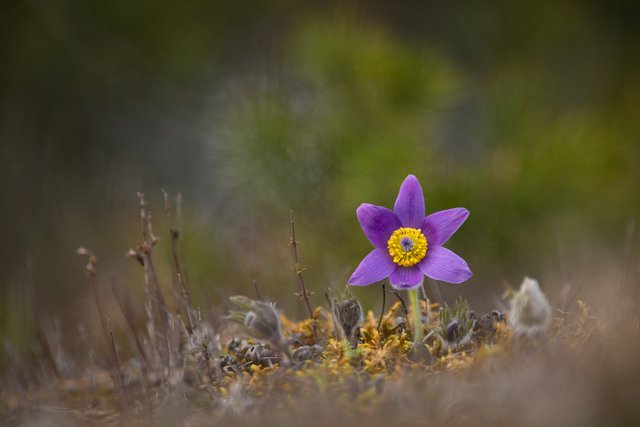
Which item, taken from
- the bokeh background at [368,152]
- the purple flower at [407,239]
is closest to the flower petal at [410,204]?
the purple flower at [407,239]

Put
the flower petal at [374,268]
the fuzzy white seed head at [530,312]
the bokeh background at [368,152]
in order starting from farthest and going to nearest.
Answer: the bokeh background at [368,152] < the flower petal at [374,268] < the fuzzy white seed head at [530,312]

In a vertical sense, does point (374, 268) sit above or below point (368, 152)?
below

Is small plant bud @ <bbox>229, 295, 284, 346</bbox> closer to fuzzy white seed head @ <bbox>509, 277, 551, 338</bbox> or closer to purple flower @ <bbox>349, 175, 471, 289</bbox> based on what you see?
purple flower @ <bbox>349, 175, 471, 289</bbox>

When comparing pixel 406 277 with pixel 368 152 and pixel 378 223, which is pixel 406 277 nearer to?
pixel 378 223

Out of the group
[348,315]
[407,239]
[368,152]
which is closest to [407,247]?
[407,239]

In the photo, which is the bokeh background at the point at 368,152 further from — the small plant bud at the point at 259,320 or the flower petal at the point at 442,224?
the small plant bud at the point at 259,320

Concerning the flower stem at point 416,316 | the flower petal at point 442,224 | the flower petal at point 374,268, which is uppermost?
the flower petal at point 442,224

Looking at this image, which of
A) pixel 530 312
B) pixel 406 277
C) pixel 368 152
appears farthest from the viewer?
pixel 368 152
